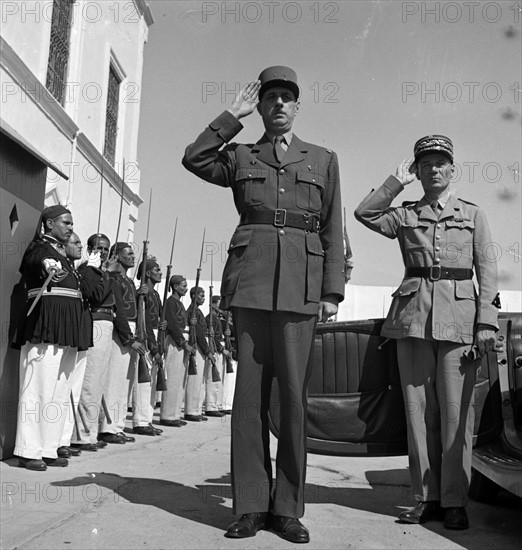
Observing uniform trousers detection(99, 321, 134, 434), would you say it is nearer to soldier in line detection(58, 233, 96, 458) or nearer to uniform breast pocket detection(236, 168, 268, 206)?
soldier in line detection(58, 233, 96, 458)

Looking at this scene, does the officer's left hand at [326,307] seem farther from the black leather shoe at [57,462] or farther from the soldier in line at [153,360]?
the soldier in line at [153,360]

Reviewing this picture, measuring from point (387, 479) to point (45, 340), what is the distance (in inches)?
96.2

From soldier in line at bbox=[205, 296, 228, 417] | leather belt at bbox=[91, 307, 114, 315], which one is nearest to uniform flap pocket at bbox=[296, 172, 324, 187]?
leather belt at bbox=[91, 307, 114, 315]

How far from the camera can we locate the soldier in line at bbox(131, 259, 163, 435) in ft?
24.3

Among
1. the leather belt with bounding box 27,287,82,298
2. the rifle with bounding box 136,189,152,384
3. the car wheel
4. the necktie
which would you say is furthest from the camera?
the rifle with bounding box 136,189,152,384

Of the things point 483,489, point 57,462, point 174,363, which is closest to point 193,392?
point 174,363

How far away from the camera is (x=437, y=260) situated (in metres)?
3.37

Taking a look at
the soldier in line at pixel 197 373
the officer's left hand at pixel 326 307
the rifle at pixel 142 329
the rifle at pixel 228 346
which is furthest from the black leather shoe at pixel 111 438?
the rifle at pixel 228 346

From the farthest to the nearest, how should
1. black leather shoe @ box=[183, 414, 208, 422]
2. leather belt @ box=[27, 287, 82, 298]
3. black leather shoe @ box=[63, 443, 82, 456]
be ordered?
black leather shoe @ box=[183, 414, 208, 422]
black leather shoe @ box=[63, 443, 82, 456]
leather belt @ box=[27, 287, 82, 298]

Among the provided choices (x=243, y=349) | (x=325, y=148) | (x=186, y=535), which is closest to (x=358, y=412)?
(x=243, y=349)

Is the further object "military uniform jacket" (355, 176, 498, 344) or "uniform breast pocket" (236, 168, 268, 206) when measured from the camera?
"military uniform jacket" (355, 176, 498, 344)

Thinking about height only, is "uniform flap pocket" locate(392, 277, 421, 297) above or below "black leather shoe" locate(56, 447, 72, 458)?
above

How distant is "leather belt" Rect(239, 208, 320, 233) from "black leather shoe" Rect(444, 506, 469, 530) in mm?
1400

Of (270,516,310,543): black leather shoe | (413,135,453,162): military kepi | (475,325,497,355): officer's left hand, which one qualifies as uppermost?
(413,135,453,162): military kepi
